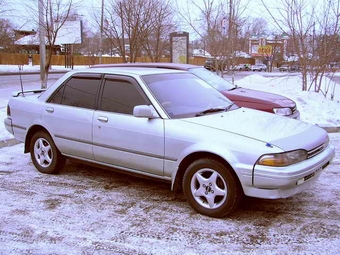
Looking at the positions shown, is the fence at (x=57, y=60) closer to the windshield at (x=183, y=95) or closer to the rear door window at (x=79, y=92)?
the rear door window at (x=79, y=92)

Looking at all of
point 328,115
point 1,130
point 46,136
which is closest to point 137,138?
point 46,136

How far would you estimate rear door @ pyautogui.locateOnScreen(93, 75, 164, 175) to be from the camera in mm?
4328

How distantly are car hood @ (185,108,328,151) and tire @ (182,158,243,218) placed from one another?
0.42 meters

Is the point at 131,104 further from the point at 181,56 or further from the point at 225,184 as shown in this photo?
the point at 181,56

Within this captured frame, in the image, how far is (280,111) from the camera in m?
7.42

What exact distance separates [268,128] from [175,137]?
102 cm

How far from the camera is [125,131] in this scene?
4.52 metres

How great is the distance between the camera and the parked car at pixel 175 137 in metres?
3.76

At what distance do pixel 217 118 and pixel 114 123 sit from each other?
4.08ft

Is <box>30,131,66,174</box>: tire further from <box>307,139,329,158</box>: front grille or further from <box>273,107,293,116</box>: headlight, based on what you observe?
<box>273,107,293,116</box>: headlight

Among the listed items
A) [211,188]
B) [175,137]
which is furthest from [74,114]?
[211,188]

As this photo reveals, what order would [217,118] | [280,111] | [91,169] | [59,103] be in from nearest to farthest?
[217,118], [59,103], [91,169], [280,111]

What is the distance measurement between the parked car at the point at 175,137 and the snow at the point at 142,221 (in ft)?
1.06

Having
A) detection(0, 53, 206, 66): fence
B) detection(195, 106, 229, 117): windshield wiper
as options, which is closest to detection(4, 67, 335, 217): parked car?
detection(195, 106, 229, 117): windshield wiper
